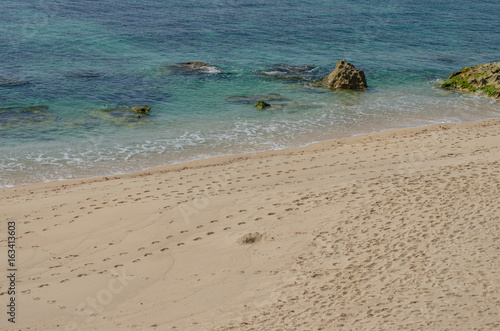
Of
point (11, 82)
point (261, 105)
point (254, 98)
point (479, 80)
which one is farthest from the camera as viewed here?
point (479, 80)

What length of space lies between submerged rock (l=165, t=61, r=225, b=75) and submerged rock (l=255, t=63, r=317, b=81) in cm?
227

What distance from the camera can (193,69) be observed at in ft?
88.2

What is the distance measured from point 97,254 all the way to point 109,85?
47.7 ft

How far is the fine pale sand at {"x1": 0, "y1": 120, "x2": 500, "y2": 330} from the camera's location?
842 centimetres

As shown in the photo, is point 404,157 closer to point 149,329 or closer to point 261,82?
point 149,329

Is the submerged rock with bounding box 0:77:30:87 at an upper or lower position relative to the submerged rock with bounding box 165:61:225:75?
lower

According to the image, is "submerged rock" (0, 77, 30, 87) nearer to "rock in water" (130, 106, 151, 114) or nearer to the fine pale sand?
"rock in water" (130, 106, 151, 114)

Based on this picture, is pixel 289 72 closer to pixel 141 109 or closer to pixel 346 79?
pixel 346 79

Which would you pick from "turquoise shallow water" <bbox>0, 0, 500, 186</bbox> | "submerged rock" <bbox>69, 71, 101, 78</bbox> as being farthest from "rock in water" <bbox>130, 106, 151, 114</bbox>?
"submerged rock" <bbox>69, 71, 101, 78</bbox>

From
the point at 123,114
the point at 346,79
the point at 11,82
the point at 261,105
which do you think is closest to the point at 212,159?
the point at 123,114

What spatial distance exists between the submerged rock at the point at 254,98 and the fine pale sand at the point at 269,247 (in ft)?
27.2

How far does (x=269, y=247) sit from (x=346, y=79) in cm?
1583

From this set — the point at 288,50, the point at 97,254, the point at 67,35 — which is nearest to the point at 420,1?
the point at 288,50

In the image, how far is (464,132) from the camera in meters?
17.4
